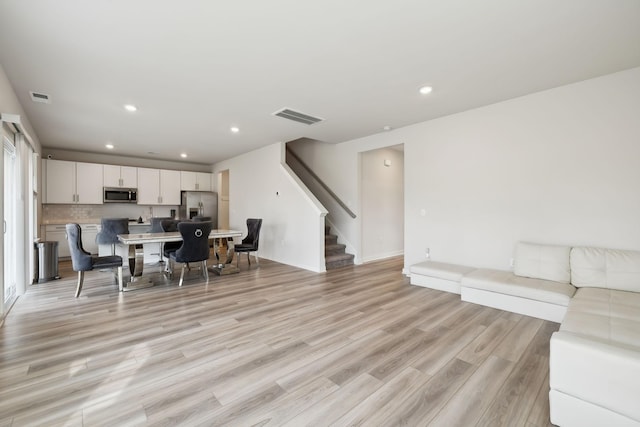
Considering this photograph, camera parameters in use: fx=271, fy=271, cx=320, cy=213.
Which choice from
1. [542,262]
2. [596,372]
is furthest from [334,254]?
[596,372]

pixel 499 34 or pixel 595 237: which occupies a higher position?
pixel 499 34

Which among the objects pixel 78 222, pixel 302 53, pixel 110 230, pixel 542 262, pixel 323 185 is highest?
pixel 302 53

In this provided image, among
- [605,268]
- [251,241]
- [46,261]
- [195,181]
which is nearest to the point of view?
[605,268]

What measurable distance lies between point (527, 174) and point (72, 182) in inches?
364

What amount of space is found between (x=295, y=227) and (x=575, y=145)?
447 cm

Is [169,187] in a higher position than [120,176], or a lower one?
lower

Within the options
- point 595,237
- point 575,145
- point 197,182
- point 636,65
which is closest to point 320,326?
point 595,237

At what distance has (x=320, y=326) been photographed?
276cm

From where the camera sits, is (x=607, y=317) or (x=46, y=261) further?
(x=46, y=261)

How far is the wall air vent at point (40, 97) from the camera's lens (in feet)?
11.2

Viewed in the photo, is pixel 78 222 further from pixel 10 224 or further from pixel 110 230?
pixel 10 224

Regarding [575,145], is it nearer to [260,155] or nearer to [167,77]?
[167,77]

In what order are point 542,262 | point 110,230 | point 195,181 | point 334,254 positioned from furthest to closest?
1. point 195,181
2. point 334,254
3. point 110,230
4. point 542,262

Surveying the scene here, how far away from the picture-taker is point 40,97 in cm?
352
